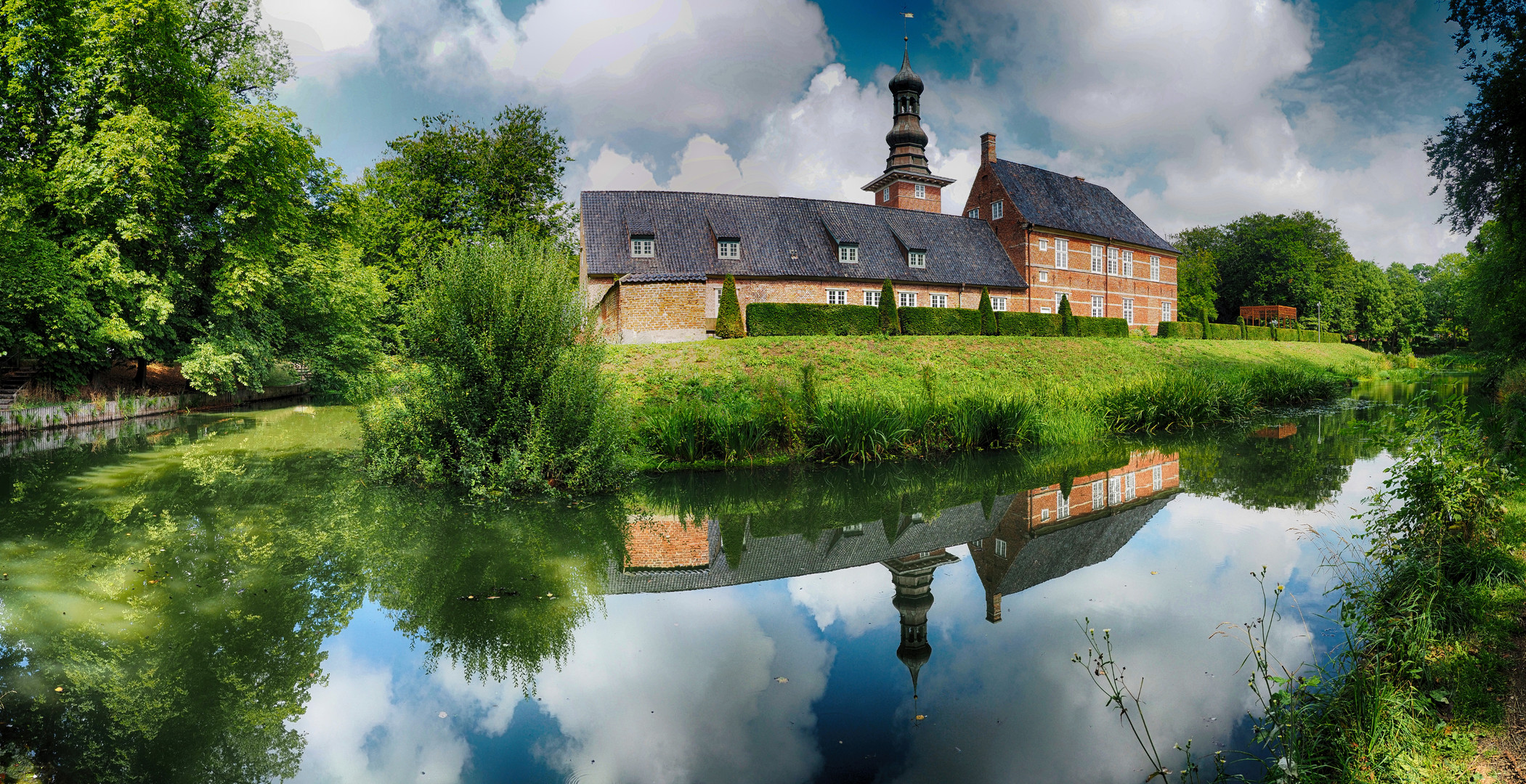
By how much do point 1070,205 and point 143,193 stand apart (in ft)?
131

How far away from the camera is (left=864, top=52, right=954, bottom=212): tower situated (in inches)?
1618

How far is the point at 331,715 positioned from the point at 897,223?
33.7 m

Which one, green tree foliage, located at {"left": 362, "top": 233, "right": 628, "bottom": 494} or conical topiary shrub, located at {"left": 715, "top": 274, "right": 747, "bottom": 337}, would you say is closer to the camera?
green tree foliage, located at {"left": 362, "top": 233, "right": 628, "bottom": 494}

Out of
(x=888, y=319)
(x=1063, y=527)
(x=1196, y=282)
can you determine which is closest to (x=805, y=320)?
(x=888, y=319)

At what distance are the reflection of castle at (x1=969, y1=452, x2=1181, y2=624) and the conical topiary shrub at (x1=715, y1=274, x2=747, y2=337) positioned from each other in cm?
1451

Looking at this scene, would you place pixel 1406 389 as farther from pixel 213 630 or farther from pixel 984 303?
pixel 213 630

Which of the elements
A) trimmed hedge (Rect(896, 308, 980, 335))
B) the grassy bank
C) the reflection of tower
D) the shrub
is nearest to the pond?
the reflection of tower

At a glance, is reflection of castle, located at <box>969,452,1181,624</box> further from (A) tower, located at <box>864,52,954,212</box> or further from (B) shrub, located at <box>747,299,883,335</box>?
(A) tower, located at <box>864,52,954,212</box>

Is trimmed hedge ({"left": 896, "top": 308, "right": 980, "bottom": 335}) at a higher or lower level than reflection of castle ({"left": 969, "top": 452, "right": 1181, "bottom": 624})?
higher

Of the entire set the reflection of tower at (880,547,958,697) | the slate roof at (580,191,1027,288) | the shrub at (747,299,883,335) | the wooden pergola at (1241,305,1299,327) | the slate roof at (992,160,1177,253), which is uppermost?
the slate roof at (992,160,1177,253)

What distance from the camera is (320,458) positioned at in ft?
40.7

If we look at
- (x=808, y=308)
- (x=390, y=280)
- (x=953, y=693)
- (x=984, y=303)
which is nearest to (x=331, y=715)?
(x=953, y=693)

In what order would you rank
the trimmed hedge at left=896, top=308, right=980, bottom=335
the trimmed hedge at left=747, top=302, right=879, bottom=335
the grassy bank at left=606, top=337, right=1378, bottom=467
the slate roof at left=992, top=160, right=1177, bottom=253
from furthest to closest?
the slate roof at left=992, top=160, right=1177, bottom=253
the trimmed hedge at left=896, top=308, right=980, bottom=335
the trimmed hedge at left=747, top=302, right=879, bottom=335
the grassy bank at left=606, top=337, right=1378, bottom=467

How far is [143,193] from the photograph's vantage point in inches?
736
